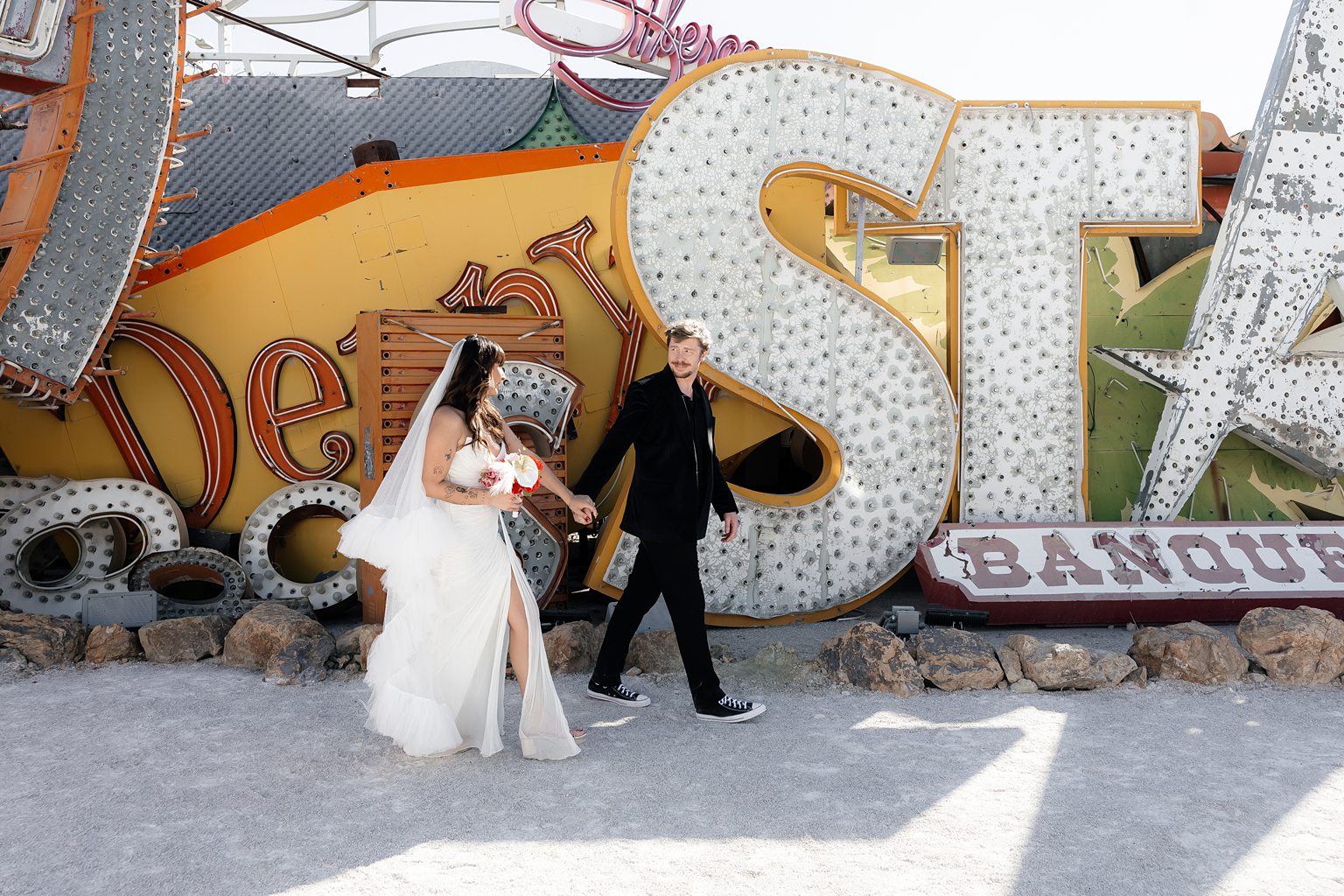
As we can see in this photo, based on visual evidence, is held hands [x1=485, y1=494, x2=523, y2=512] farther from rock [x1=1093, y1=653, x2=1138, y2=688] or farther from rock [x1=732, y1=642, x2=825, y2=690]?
rock [x1=1093, y1=653, x2=1138, y2=688]

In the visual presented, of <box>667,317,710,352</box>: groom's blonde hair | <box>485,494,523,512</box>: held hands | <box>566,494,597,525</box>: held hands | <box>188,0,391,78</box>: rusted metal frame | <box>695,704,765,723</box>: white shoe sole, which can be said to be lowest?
<box>695,704,765,723</box>: white shoe sole

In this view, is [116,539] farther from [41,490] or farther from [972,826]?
[972,826]

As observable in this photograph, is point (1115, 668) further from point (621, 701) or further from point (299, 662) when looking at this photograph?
point (299, 662)

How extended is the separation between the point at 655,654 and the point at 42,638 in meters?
2.84

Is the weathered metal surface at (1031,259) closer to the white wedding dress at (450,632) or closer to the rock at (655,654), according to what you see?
the rock at (655,654)

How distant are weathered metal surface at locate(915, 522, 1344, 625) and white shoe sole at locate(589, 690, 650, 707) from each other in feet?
6.32

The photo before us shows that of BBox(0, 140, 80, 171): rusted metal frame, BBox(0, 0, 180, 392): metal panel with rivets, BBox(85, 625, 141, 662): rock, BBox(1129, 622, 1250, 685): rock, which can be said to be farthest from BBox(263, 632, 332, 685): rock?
BBox(1129, 622, 1250, 685): rock

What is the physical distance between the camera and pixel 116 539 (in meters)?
6.14

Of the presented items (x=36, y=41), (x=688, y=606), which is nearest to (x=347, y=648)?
(x=688, y=606)

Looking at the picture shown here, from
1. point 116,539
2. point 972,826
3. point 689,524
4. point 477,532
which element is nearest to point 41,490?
point 116,539

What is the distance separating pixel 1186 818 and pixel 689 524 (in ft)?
6.52

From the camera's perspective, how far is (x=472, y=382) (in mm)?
3812

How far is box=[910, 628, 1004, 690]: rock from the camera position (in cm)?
477

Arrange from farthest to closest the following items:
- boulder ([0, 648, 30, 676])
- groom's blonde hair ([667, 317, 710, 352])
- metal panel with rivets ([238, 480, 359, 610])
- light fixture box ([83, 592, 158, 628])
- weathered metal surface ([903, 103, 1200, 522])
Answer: weathered metal surface ([903, 103, 1200, 522])
metal panel with rivets ([238, 480, 359, 610])
light fixture box ([83, 592, 158, 628])
boulder ([0, 648, 30, 676])
groom's blonde hair ([667, 317, 710, 352])
